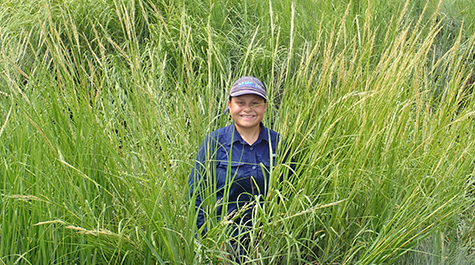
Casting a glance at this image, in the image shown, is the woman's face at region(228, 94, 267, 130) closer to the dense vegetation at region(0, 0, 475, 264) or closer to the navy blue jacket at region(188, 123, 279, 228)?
the navy blue jacket at region(188, 123, 279, 228)

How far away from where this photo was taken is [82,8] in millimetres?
4457

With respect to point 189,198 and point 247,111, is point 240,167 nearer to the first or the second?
point 247,111

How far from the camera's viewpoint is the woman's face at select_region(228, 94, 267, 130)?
2594mm

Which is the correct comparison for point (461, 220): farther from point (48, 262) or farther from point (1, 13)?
point (1, 13)

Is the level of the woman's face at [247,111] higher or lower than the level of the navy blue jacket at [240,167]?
higher

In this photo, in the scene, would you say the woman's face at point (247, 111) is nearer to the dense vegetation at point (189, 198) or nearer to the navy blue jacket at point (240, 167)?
the navy blue jacket at point (240, 167)

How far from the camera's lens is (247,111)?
8.54 ft

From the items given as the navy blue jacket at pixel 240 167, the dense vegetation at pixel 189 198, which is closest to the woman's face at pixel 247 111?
the navy blue jacket at pixel 240 167

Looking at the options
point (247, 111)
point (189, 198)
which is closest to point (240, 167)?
point (247, 111)

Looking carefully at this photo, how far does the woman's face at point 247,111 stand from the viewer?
2594 millimetres

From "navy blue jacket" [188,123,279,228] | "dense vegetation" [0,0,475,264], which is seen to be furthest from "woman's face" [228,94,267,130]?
"dense vegetation" [0,0,475,264]

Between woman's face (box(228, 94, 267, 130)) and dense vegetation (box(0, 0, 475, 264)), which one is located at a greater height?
woman's face (box(228, 94, 267, 130))

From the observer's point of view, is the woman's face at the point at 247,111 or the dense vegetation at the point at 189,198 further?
the woman's face at the point at 247,111

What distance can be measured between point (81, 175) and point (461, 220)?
200cm
